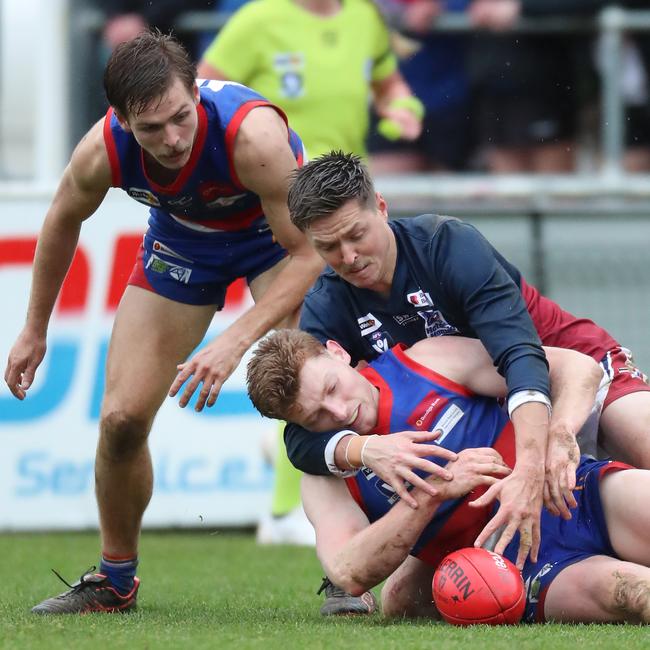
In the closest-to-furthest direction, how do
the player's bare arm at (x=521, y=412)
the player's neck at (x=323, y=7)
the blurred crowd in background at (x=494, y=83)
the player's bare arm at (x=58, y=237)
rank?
the player's bare arm at (x=521, y=412) < the player's bare arm at (x=58, y=237) < the player's neck at (x=323, y=7) < the blurred crowd in background at (x=494, y=83)

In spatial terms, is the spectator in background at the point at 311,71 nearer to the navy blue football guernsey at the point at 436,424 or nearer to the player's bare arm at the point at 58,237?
the player's bare arm at the point at 58,237

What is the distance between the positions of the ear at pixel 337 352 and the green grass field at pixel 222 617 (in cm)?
85

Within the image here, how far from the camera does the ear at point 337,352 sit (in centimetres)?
459

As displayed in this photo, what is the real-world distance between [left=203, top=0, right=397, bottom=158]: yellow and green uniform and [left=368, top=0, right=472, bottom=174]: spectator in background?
0.98 meters

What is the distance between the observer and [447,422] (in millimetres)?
4559

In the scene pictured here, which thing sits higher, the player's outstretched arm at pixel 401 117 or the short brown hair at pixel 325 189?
the short brown hair at pixel 325 189

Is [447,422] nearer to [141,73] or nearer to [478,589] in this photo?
[478,589]

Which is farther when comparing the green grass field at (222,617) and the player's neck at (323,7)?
the player's neck at (323,7)

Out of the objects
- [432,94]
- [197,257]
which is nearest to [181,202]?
[197,257]

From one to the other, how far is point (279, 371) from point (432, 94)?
5.41 meters

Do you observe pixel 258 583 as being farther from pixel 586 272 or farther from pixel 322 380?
pixel 586 272

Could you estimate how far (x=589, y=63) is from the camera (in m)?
9.73

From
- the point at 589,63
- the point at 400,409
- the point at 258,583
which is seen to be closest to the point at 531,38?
the point at 589,63

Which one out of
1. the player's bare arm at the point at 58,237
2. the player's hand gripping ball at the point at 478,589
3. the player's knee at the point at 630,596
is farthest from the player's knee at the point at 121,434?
the player's knee at the point at 630,596
